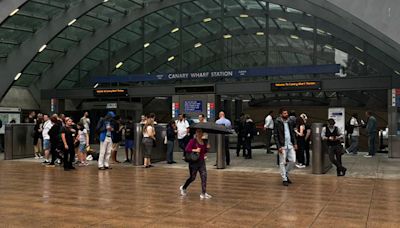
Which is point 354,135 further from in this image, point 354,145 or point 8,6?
point 8,6

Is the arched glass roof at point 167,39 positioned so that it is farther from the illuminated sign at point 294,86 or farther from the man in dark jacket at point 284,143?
the man in dark jacket at point 284,143

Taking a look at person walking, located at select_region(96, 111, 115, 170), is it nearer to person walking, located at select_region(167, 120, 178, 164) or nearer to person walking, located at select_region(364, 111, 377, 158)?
person walking, located at select_region(167, 120, 178, 164)

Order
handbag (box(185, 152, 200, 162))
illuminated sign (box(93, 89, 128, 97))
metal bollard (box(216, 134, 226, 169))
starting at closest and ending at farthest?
handbag (box(185, 152, 200, 162)), metal bollard (box(216, 134, 226, 169)), illuminated sign (box(93, 89, 128, 97))

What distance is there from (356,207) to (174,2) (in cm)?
1860

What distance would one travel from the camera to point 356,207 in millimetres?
7508

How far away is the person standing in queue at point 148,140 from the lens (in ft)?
44.9

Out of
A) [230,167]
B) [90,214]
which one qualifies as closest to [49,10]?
[230,167]

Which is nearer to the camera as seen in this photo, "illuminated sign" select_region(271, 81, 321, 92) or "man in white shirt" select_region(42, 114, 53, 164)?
"man in white shirt" select_region(42, 114, 53, 164)

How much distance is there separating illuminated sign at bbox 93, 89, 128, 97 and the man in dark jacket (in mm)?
13928

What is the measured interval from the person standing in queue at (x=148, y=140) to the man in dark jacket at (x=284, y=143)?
497 cm

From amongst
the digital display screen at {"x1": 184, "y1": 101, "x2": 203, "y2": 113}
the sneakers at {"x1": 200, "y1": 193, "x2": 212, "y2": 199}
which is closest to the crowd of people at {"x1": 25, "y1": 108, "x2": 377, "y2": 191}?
the sneakers at {"x1": 200, "y1": 193, "x2": 212, "y2": 199}

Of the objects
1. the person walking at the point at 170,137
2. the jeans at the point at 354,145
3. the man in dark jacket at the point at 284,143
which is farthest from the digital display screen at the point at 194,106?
the man in dark jacket at the point at 284,143

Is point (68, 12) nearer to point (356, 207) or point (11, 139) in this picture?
point (11, 139)

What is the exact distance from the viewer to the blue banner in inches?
774
